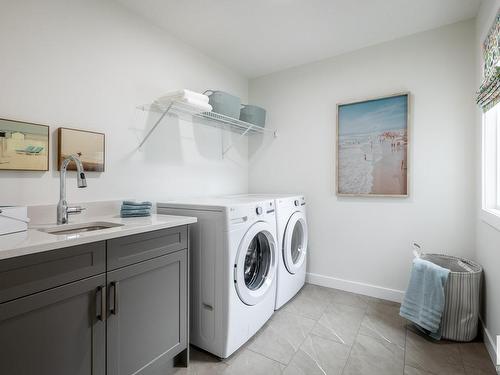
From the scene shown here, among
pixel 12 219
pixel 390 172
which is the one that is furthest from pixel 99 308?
pixel 390 172

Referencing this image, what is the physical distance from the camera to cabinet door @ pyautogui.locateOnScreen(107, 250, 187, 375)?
121 centimetres

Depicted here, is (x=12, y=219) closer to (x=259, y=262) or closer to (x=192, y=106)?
(x=192, y=106)

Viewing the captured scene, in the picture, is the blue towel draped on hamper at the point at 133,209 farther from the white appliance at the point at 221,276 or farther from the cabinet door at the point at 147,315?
the cabinet door at the point at 147,315

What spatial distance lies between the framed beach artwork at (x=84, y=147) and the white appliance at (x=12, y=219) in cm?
47

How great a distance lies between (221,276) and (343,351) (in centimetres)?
94

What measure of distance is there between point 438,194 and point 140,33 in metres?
2.71

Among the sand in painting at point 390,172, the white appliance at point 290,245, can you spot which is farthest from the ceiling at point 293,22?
the white appliance at point 290,245

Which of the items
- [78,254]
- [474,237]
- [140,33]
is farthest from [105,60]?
[474,237]

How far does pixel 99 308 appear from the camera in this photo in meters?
1.14

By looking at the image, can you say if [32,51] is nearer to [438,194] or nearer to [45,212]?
[45,212]

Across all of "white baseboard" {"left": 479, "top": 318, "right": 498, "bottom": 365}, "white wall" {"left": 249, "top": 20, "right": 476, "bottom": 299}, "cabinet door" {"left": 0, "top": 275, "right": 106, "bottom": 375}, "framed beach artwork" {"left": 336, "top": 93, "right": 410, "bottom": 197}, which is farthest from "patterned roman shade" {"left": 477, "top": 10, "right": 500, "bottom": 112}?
"cabinet door" {"left": 0, "top": 275, "right": 106, "bottom": 375}

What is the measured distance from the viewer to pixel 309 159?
9.21ft

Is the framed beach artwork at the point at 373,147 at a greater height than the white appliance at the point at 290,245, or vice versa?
the framed beach artwork at the point at 373,147

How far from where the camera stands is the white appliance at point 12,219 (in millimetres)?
1091
